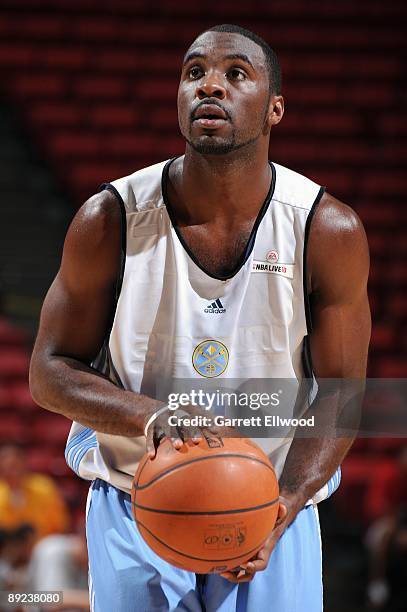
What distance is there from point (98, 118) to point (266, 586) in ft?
21.5

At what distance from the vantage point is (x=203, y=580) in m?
2.31

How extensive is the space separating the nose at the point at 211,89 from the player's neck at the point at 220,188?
0.50ft

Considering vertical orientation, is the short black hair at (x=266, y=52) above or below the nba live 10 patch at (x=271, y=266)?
above

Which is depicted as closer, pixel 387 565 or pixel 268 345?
pixel 268 345

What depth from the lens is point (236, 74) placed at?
2371 millimetres

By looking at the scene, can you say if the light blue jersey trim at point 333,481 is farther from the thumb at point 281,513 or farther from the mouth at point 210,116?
the mouth at point 210,116

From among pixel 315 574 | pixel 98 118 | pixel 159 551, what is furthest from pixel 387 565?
pixel 98 118

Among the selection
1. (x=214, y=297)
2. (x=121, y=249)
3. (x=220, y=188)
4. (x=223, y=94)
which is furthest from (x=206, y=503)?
(x=223, y=94)

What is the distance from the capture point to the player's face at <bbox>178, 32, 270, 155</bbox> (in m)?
2.31

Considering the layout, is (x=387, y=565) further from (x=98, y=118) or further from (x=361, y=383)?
(x=98, y=118)

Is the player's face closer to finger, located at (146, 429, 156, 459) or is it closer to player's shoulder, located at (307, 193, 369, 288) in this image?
player's shoulder, located at (307, 193, 369, 288)

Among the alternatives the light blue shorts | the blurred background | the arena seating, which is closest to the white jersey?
the light blue shorts

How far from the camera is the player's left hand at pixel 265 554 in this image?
212 centimetres

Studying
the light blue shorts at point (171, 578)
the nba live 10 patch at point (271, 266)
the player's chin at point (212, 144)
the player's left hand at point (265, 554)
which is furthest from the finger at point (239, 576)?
the player's chin at point (212, 144)
